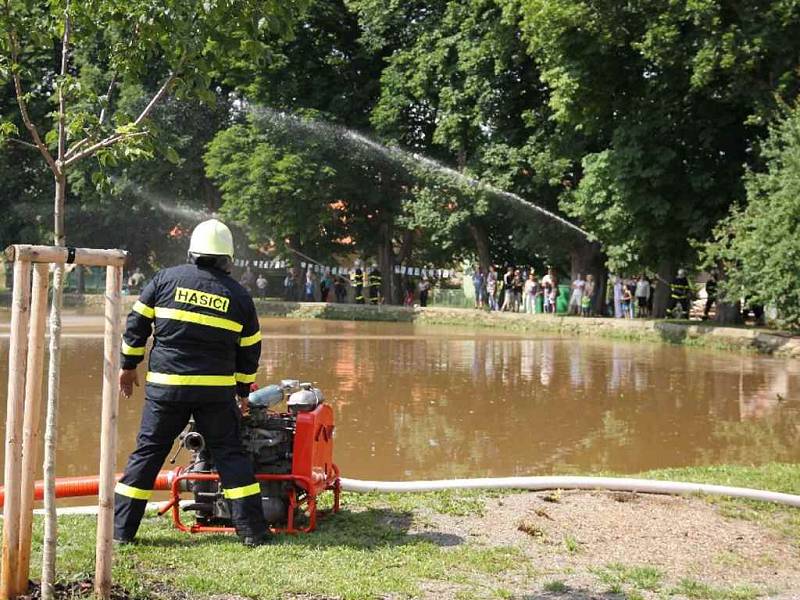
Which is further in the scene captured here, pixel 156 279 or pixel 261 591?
pixel 156 279

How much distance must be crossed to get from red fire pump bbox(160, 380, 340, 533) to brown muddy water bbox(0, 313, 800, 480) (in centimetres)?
245

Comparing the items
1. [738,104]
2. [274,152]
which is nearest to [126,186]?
[274,152]

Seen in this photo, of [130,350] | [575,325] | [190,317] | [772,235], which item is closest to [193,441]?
[130,350]

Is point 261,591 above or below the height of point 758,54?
below

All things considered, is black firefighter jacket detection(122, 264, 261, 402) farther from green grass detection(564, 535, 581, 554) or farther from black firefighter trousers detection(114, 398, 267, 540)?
green grass detection(564, 535, 581, 554)

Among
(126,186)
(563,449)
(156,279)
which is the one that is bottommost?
(563,449)

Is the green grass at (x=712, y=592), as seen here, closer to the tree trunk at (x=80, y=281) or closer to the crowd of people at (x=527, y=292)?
the crowd of people at (x=527, y=292)

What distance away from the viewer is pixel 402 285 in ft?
140

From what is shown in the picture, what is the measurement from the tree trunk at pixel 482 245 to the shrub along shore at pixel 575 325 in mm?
4264

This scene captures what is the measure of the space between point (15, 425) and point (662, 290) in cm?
2813

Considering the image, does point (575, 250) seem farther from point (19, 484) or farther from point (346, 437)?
point (19, 484)

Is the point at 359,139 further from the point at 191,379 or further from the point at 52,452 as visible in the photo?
the point at 52,452

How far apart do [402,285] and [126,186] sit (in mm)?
13388

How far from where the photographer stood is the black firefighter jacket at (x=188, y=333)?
5820 mm
